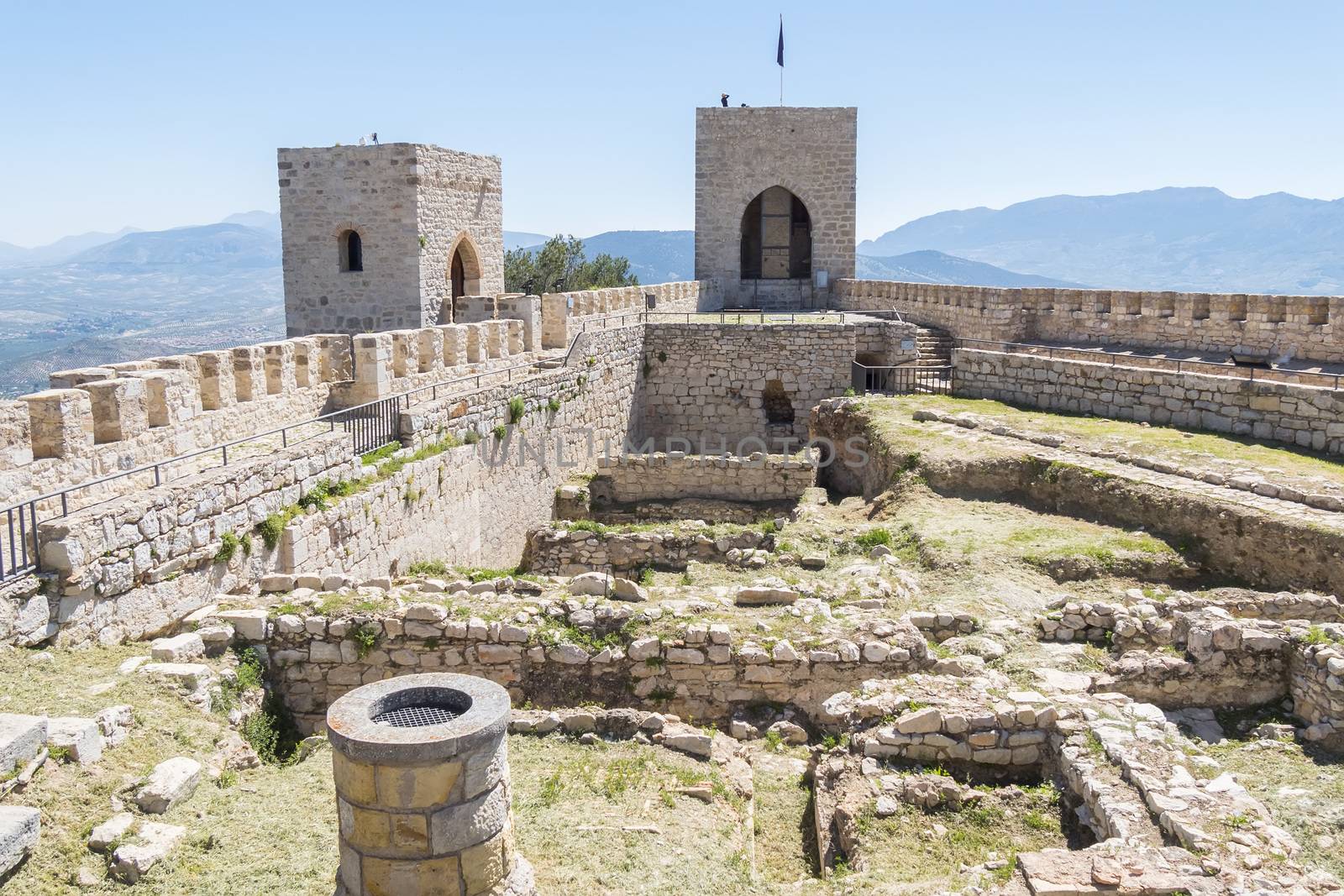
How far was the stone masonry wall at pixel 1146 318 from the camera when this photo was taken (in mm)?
16250

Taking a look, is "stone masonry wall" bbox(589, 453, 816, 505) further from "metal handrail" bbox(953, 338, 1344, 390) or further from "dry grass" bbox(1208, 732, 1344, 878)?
"dry grass" bbox(1208, 732, 1344, 878)

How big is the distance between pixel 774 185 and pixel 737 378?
1007cm

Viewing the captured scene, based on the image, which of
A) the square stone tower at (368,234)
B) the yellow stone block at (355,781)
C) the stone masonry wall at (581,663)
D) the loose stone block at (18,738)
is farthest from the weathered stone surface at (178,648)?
the square stone tower at (368,234)

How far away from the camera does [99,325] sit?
127812 millimetres

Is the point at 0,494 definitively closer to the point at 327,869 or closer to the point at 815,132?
the point at 327,869

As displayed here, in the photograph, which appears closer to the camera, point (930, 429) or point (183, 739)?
point (183, 739)

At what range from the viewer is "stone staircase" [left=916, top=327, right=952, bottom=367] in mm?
20938

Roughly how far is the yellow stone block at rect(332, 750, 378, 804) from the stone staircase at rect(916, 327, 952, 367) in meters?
17.3

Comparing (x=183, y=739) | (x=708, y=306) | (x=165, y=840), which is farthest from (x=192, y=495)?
(x=708, y=306)

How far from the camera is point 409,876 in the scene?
454 centimetres

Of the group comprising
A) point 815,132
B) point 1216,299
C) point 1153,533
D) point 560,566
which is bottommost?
point 560,566

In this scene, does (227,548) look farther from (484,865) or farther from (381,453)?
(484,865)

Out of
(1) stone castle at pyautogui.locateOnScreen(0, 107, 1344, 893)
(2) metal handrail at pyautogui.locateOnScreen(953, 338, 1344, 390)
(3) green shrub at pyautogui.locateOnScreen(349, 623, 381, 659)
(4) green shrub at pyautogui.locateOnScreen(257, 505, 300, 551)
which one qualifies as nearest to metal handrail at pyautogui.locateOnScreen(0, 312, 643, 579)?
(1) stone castle at pyautogui.locateOnScreen(0, 107, 1344, 893)

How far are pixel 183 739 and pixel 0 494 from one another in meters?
2.52
